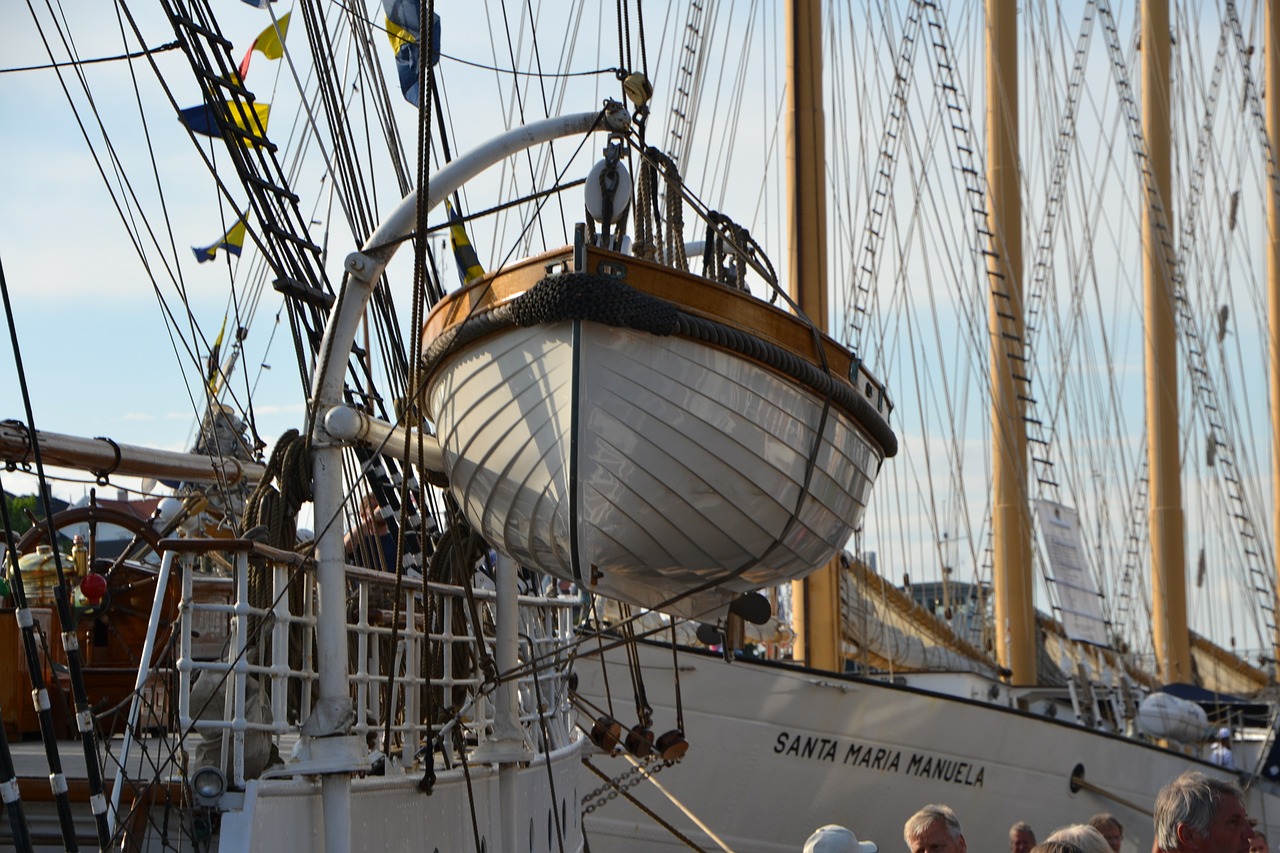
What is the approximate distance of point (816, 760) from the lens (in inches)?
507

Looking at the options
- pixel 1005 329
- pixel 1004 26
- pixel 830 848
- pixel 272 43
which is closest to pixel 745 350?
pixel 830 848

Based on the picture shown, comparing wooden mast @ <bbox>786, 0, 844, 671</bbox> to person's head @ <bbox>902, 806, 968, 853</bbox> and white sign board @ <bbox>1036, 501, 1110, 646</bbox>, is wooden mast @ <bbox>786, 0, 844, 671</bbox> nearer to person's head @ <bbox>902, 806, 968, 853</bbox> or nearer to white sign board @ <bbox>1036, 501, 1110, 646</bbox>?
white sign board @ <bbox>1036, 501, 1110, 646</bbox>

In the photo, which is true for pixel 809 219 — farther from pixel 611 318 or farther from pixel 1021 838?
pixel 611 318

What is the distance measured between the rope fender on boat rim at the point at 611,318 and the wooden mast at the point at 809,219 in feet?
30.5

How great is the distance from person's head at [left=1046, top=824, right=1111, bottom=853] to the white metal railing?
2.24m

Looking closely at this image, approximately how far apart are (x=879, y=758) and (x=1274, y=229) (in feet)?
69.8

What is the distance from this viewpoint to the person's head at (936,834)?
4836mm

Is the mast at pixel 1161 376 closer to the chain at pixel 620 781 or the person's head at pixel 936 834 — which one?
the chain at pixel 620 781

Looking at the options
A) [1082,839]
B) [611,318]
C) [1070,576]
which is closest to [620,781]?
[611,318]

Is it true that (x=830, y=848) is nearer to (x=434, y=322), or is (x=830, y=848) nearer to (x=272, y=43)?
(x=434, y=322)

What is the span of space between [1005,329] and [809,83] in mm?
5583

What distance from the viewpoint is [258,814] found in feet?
16.0

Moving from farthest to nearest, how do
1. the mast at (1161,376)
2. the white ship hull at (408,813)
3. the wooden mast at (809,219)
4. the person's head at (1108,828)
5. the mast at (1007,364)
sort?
the mast at (1161,376) < the mast at (1007,364) < the wooden mast at (809,219) < the person's head at (1108,828) < the white ship hull at (408,813)

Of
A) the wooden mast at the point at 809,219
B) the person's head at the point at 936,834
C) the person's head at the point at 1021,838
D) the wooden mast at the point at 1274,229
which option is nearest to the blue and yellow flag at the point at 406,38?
the person's head at the point at 1021,838
